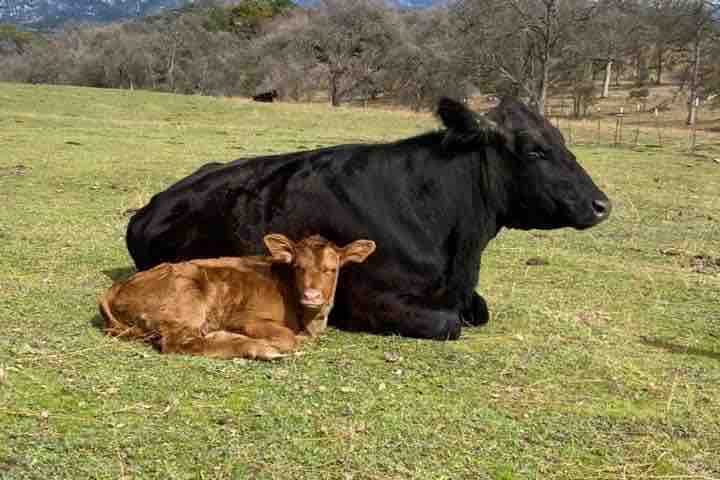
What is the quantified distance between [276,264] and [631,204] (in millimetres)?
9807

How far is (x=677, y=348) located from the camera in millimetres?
6184

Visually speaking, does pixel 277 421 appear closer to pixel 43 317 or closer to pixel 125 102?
pixel 43 317

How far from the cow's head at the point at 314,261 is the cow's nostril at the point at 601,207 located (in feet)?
5.80

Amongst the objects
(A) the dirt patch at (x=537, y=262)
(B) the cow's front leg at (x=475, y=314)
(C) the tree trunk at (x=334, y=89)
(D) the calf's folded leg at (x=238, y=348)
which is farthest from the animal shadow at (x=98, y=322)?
(C) the tree trunk at (x=334, y=89)

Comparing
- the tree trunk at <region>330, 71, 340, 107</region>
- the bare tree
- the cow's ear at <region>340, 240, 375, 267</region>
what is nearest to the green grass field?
the cow's ear at <region>340, 240, 375, 267</region>

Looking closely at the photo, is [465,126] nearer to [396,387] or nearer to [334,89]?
[396,387]

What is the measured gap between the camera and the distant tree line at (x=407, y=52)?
39.4 m

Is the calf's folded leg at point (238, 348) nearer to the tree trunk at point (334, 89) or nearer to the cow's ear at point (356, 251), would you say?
the cow's ear at point (356, 251)

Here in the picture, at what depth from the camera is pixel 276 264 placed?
5.64 m

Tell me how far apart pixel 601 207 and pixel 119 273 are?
4.18 metres

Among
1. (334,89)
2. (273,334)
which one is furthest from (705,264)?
(334,89)

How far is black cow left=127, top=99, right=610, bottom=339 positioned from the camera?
5938mm

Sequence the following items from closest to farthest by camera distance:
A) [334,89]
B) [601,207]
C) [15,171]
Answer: [601,207], [15,171], [334,89]

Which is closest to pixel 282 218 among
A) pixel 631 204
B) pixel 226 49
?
pixel 631 204
